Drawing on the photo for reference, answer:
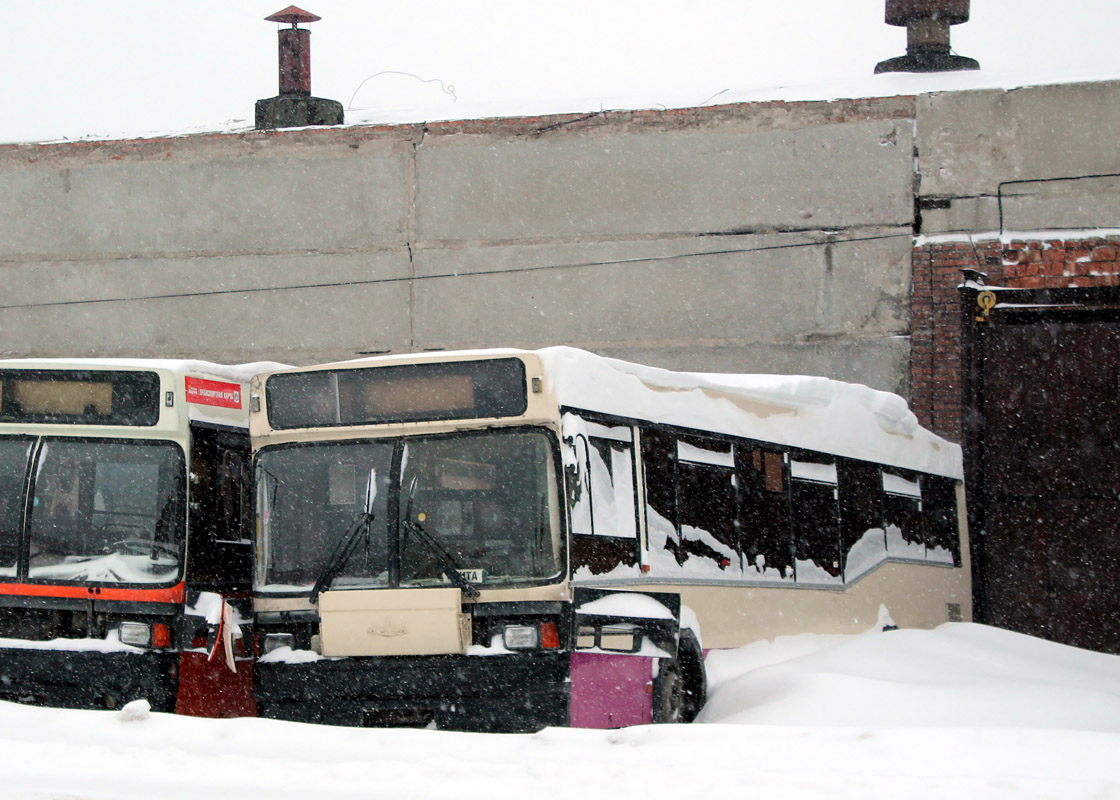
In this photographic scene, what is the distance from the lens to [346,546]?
315 inches

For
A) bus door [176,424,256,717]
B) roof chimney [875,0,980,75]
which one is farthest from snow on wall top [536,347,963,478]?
roof chimney [875,0,980,75]

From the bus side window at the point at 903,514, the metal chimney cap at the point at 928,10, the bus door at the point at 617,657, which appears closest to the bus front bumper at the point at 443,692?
the bus door at the point at 617,657

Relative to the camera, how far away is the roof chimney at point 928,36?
19.1 meters

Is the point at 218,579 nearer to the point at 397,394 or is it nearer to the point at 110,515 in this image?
the point at 110,515

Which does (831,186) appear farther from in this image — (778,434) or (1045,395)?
(778,434)

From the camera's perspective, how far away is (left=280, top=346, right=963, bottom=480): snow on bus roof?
8.22 metres

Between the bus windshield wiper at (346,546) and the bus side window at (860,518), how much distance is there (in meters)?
4.33

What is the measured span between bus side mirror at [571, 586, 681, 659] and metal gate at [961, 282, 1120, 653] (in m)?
8.85

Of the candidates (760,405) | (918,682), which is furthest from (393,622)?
(760,405)

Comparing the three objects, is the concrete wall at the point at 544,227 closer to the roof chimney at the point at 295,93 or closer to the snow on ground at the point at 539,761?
the roof chimney at the point at 295,93

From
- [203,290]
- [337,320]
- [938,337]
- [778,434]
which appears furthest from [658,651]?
[203,290]

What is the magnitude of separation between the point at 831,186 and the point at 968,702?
10122mm

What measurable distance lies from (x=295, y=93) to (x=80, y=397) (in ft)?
42.9

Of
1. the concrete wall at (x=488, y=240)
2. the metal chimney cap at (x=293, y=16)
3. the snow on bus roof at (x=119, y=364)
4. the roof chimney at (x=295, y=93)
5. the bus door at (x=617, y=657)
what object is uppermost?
the metal chimney cap at (x=293, y=16)
